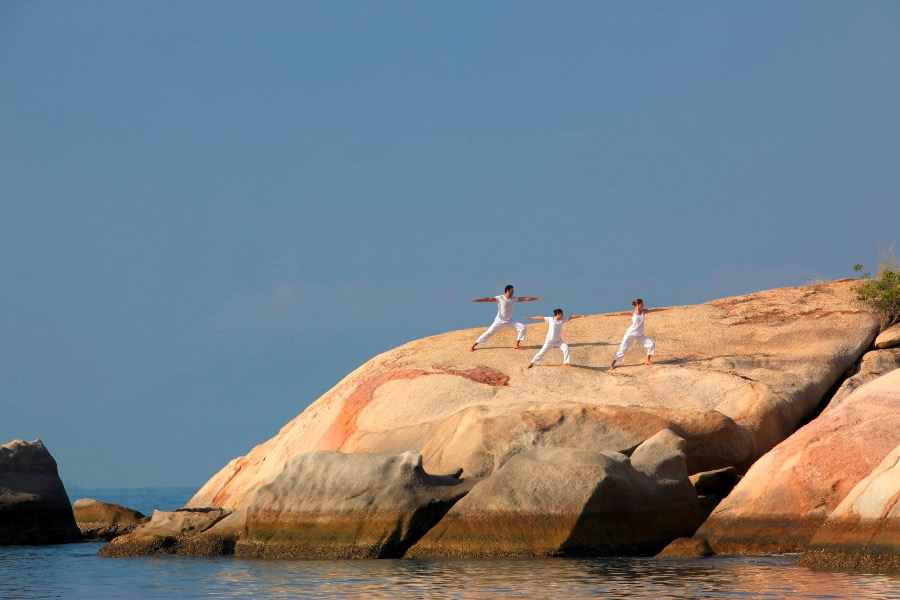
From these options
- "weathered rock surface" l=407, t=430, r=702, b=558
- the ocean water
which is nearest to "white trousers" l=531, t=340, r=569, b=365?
"weathered rock surface" l=407, t=430, r=702, b=558

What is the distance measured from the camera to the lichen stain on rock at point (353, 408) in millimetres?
22531

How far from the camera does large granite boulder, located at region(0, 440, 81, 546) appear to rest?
24.1 m

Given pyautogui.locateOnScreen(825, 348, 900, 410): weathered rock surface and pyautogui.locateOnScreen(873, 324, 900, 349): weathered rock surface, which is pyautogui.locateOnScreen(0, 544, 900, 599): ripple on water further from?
pyautogui.locateOnScreen(873, 324, 900, 349): weathered rock surface

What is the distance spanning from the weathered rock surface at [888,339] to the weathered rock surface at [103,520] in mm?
15045

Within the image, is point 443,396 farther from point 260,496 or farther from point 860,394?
point 860,394

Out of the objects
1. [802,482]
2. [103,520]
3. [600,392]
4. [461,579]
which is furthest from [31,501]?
[802,482]

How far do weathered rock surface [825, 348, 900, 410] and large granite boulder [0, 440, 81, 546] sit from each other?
1502cm

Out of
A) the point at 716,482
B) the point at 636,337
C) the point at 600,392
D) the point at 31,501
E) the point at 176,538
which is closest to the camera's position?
the point at 716,482

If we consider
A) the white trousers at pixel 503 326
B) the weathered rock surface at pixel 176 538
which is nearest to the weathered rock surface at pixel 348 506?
the weathered rock surface at pixel 176 538

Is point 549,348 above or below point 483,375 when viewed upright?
above

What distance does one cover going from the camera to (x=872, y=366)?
77.4 feet

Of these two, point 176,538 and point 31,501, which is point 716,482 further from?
point 31,501

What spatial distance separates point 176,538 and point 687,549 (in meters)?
8.15

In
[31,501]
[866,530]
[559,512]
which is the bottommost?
[866,530]
